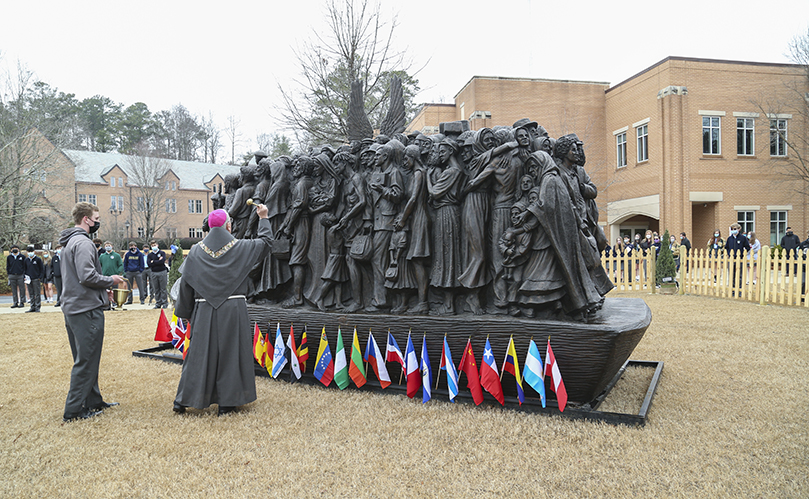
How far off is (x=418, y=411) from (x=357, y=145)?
3.20m

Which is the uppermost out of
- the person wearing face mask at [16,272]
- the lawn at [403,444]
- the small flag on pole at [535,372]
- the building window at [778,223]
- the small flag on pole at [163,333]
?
the building window at [778,223]

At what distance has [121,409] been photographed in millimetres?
4629

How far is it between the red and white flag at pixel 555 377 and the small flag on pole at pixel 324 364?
7.72ft

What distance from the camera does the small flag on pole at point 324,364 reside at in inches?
210

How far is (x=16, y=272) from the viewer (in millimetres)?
12836

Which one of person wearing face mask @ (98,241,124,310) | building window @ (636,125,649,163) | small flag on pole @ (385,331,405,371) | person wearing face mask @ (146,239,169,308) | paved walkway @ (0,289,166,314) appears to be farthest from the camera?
building window @ (636,125,649,163)

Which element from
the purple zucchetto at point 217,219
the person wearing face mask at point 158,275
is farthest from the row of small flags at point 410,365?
the person wearing face mask at point 158,275

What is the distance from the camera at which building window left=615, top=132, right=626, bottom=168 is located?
25297 millimetres

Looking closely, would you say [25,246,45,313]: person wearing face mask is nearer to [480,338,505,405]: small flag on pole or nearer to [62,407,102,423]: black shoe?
[62,407,102,423]: black shoe

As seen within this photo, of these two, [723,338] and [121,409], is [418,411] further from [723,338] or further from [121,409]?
[723,338]

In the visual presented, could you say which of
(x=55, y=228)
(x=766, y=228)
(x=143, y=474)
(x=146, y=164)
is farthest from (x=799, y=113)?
(x=146, y=164)

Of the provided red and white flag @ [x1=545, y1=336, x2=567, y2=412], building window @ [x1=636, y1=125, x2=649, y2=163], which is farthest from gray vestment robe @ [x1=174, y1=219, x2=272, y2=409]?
building window @ [x1=636, y1=125, x2=649, y2=163]

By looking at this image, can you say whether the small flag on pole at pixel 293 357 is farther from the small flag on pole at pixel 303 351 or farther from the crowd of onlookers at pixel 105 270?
the crowd of onlookers at pixel 105 270

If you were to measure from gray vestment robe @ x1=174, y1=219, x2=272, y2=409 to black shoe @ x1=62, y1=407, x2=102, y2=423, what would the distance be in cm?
80
